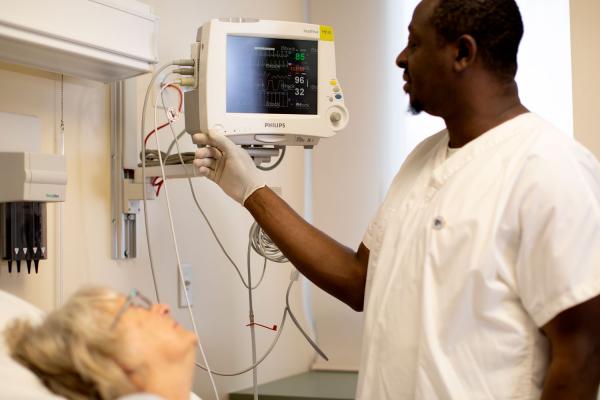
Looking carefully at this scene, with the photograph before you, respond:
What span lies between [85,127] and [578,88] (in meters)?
1.59

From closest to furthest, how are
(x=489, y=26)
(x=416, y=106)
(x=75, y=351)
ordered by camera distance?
(x=75, y=351) → (x=489, y=26) → (x=416, y=106)

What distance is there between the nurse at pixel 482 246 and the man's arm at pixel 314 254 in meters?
0.11

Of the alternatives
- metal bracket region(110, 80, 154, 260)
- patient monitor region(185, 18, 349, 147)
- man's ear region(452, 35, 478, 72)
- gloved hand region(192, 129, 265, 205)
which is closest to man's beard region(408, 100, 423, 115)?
man's ear region(452, 35, 478, 72)

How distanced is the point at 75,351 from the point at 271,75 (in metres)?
0.96

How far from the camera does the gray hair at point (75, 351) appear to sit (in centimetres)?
104

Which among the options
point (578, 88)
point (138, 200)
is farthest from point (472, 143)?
point (578, 88)

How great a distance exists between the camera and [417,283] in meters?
1.44

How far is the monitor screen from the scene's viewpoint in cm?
177

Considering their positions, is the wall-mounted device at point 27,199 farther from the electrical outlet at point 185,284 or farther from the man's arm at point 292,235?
the electrical outlet at point 185,284

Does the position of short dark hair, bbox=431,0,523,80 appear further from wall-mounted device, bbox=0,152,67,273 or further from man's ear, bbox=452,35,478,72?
wall-mounted device, bbox=0,152,67,273

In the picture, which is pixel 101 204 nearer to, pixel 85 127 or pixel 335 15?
pixel 85 127

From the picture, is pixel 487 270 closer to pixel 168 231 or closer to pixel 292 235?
pixel 292 235

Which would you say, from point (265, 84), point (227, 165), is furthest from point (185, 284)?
point (265, 84)

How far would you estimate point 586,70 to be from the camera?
8.04 feet
